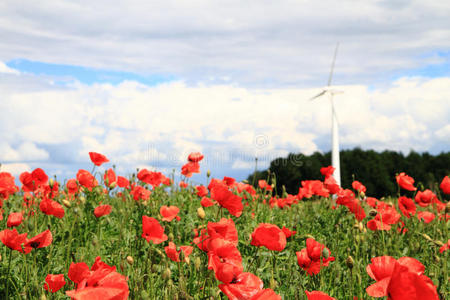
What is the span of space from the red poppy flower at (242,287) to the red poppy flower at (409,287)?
0.55 meters

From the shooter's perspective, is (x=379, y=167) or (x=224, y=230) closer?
(x=224, y=230)

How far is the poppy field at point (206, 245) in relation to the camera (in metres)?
2.26

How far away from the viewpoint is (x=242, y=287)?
1.92m

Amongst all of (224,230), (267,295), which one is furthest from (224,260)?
(267,295)

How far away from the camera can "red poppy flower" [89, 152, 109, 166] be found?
535 cm

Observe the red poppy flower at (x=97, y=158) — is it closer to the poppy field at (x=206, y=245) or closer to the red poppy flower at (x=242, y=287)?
the poppy field at (x=206, y=245)

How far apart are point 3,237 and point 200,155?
11.7 feet

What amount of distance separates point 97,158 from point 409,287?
4.39 m

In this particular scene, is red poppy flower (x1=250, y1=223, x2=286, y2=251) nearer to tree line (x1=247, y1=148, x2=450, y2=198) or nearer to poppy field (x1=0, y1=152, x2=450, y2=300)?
poppy field (x1=0, y1=152, x2=450, y2=300)

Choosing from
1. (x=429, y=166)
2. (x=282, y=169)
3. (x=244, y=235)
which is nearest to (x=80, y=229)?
(x=244, y=235)

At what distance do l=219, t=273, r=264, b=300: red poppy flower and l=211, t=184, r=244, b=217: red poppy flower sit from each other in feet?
4.34

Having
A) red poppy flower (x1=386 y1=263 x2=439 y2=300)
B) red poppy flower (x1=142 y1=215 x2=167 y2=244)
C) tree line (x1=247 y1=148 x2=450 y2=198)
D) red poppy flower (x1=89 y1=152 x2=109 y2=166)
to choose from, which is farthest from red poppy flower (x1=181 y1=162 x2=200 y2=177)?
tree line (x1=247 y1=148 x2=450 y2=198)

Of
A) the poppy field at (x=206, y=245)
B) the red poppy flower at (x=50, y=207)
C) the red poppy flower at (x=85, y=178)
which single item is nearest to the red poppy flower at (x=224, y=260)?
the poppy field at (x=206, y=245)

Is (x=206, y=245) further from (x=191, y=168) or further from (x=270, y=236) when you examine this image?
(x=191, y=168)
